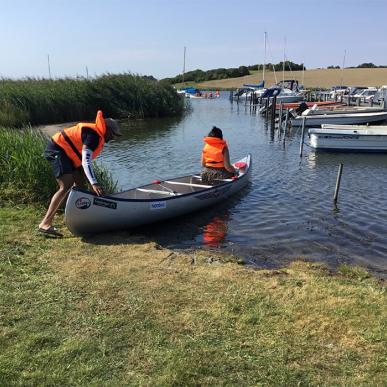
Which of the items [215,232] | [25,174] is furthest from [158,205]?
[25,174]

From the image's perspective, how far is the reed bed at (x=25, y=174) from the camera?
9.16 meters

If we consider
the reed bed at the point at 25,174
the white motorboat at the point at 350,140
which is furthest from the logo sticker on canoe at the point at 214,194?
the white motorboat at the point at 350,140

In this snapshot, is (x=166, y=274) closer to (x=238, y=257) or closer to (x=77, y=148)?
(x=238, y=257)

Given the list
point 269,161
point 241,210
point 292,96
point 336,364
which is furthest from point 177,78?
point 336,364

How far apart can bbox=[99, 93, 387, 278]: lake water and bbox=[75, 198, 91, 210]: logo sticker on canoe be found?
1678mm

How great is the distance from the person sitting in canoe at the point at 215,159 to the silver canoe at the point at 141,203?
20cm

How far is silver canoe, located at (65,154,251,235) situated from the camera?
24.2 ft

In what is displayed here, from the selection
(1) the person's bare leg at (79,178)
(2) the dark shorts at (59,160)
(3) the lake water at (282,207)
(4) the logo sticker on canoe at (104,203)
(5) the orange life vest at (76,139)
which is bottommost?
(3) the lake water at (282,207)

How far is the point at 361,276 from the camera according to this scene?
6492 mm

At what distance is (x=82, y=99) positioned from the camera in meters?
31.8

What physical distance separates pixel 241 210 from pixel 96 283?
611 cm

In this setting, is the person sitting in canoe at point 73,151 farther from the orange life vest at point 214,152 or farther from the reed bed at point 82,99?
the reed bed at point 82,99

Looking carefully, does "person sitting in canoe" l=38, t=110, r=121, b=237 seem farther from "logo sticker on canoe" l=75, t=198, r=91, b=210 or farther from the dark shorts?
"logo sticker on canoe" l=75, t=198, r=91, b=210

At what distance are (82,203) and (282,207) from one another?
5.62m
